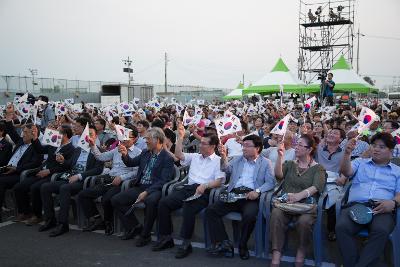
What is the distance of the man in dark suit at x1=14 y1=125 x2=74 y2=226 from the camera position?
5949mm

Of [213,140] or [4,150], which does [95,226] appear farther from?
[4,150]

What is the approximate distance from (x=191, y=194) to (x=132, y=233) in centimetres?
101

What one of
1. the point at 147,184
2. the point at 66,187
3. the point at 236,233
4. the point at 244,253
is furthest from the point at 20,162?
the point at 244,253

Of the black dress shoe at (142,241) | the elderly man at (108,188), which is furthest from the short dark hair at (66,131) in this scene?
the black dress shoe at (142,241)

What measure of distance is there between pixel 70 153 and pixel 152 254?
2497 mm

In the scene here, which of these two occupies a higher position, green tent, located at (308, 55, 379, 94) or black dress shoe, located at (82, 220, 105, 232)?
green tent, located at (308, 55, 379, 94)

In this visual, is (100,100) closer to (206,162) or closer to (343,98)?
(343,98)

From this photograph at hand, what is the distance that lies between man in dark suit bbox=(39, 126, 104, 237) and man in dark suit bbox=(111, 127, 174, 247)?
0.79 meters

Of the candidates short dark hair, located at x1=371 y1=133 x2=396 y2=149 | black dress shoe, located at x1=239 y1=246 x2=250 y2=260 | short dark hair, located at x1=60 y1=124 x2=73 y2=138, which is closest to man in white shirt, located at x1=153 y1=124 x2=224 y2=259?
black dress shoe, located at x1=239 y1=246 x2=250 y2=260

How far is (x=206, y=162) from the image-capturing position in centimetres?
523

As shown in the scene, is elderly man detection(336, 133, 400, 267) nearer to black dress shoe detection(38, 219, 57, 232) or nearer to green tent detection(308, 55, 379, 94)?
black dress shoe detection(38, 219, 57, 232)

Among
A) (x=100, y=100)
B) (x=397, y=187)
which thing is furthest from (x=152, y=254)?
(x=100, y=100)

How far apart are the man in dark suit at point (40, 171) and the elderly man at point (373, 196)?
4240mm

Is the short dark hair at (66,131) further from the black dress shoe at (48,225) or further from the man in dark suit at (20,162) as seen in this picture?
the black dress shoe at (48,225)
